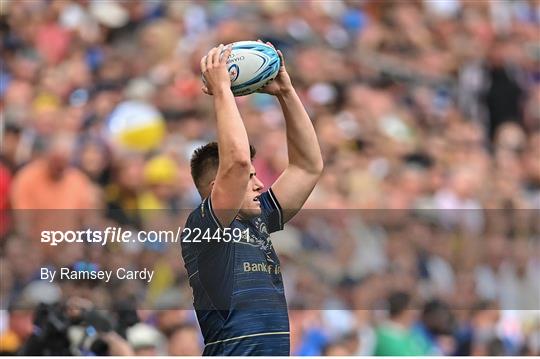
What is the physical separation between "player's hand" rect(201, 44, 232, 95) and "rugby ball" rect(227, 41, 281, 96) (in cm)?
14

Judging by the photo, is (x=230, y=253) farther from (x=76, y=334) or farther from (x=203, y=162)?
(x=76, y=334)

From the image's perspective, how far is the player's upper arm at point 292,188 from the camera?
559 cm

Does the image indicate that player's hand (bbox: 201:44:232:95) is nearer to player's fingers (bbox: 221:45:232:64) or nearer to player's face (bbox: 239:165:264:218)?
player's fingers (bbox: 221:45:232:64)

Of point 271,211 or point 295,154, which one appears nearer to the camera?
point 271,211

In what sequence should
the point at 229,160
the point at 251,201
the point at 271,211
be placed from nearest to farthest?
the point at 229,160 < the point at 251,201 < the point at 271,211

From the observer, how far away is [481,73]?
13.5 meters

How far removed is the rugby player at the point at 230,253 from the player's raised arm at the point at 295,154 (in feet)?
1.01

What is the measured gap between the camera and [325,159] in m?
10.9

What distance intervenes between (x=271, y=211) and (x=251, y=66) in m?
0.59

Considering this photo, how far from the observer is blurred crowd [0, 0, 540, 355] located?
8617 mm

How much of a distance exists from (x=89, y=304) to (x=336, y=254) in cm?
359

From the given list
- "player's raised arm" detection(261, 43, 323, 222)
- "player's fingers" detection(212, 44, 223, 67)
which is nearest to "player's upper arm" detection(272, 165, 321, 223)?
"player's raised arm" detection(261, 43, 323, 222)

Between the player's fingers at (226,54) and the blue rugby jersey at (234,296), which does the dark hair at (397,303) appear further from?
the player's fingers at (226,54)

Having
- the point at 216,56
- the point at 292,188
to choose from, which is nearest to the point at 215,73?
the point at 216,56
